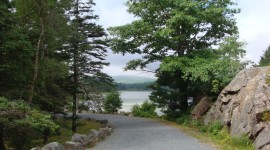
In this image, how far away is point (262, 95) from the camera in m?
13.8

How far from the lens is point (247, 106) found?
47.5 ft

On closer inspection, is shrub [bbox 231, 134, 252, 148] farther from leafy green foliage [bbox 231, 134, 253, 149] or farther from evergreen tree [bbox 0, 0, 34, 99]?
evergreen tree [bbox 0, 0, 34, 99]

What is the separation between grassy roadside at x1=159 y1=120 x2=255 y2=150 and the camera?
515 inches

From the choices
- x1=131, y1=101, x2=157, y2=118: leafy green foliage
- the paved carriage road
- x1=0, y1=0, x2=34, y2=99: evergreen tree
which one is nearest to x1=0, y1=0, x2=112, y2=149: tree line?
x1=0, y1=0, x2=34, y2=99: evergreen tree

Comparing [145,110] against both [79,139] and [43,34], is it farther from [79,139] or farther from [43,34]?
[79,139]

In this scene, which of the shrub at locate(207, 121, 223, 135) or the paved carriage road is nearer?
the paved carriage road

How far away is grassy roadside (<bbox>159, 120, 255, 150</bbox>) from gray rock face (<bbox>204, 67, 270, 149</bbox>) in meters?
0.35

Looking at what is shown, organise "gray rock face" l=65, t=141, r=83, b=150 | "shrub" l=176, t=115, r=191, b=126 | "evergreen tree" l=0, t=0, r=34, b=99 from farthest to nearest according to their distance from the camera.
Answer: "shrub" l=176, t=115, r=191, b=126 → "evergreen tree" l=0, t=0, r=34, b=99 → "gray rock face" l=65, t=141, r=83, b=150

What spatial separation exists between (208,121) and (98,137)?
21.5ft

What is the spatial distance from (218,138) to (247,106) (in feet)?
6.58

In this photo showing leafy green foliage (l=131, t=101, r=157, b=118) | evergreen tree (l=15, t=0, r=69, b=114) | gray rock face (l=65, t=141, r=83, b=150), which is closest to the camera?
gray rock face (l=65, t=141, r=83, b=150)

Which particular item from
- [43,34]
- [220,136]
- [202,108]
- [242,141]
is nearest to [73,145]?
[43,34]

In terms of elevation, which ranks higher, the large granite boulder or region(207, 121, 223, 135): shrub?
the large granite boulder

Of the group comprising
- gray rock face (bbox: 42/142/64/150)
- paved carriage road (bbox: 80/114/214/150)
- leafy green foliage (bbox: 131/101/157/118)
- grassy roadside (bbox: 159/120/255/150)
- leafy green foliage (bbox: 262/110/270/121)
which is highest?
leafy green foliage (bbox: 262/110/270/121)
